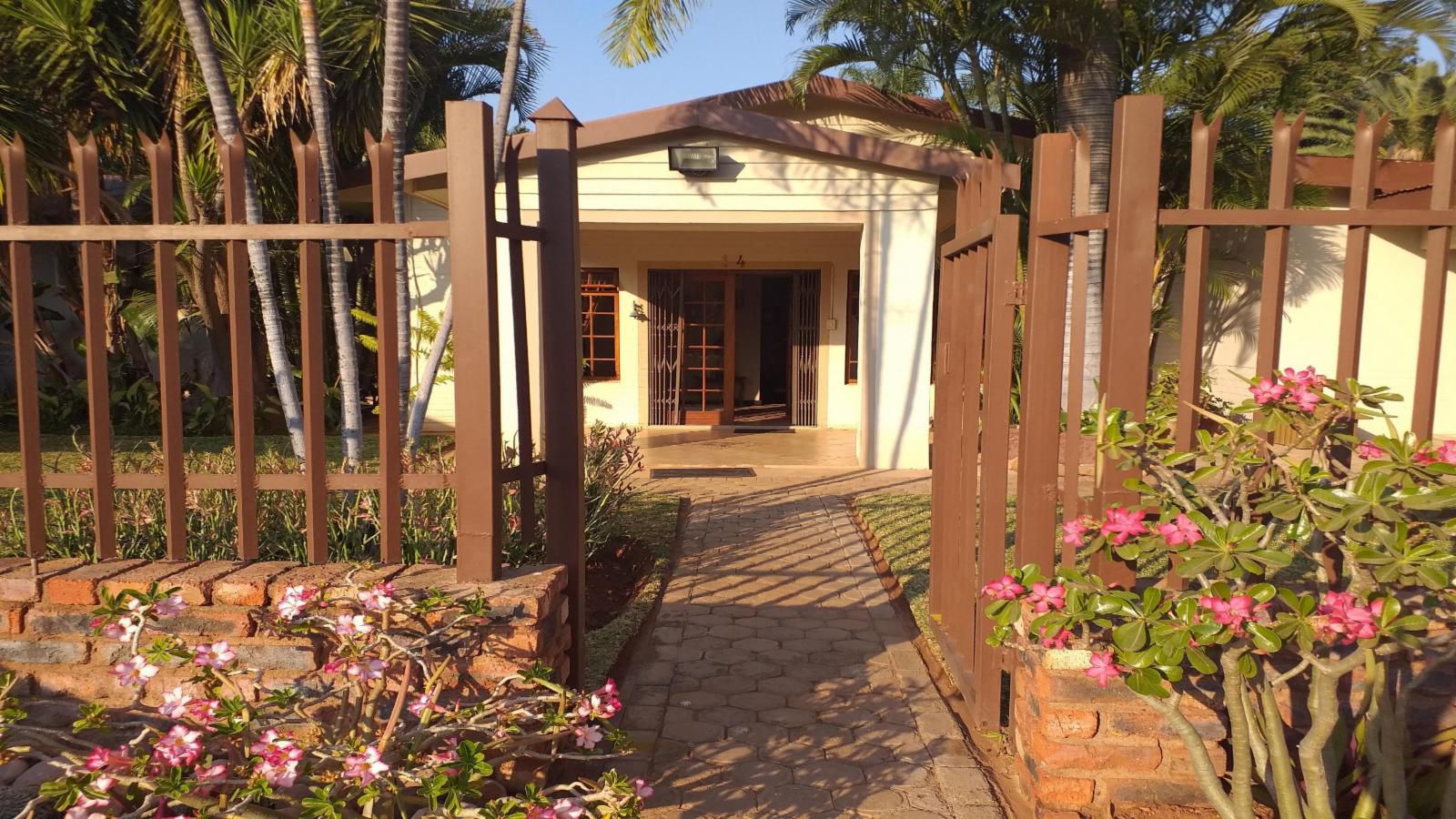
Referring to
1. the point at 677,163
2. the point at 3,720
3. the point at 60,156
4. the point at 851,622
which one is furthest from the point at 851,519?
the point at 60,156

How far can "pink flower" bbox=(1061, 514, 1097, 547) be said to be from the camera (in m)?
2.38

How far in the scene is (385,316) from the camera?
2.63m

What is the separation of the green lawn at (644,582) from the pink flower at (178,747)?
1.76 meters

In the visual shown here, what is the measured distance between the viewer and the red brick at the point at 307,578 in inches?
105

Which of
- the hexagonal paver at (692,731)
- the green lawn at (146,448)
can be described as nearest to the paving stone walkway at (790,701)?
the hexagonal paver at (692,731)

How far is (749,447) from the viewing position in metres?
10.7

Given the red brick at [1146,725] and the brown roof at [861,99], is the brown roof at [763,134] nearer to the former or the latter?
the brown roof at [861,99]

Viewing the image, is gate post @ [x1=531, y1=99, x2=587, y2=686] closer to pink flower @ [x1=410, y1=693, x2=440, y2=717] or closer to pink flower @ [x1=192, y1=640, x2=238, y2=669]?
pink flower @ [x1=410, y1=693, x2=440, y2=717]

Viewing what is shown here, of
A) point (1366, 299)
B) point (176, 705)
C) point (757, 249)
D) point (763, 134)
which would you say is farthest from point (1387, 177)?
point (176, 705)

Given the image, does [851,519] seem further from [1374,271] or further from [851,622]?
[1374,271]

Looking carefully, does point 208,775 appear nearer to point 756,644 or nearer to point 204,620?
point 204,620

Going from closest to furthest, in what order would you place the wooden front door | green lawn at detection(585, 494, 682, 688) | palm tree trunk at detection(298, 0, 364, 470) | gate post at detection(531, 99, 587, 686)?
gate post at detection(531, 99, 587, 686) < green lawn at detection(585, 494, 682, 688) < palm tree trunk at detection(298, 0, 364, 470) < the wooden front door

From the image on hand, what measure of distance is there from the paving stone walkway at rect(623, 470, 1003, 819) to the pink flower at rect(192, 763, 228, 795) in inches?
46.8

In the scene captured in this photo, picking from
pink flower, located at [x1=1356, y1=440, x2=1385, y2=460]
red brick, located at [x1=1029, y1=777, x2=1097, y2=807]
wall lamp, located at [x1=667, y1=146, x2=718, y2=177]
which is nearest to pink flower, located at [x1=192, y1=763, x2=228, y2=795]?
red brick, located at [x1=1029, y1=777, x2=1097, y2=807]
